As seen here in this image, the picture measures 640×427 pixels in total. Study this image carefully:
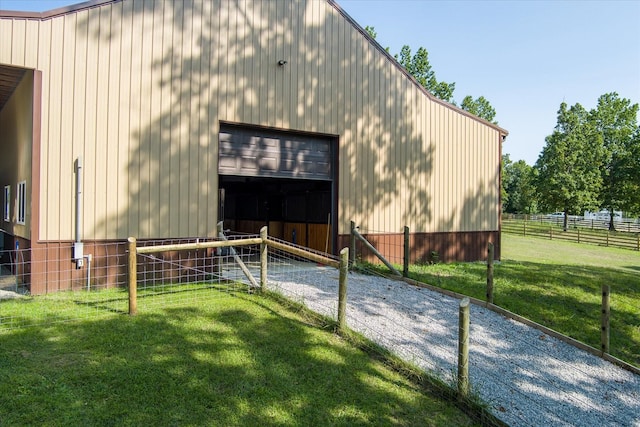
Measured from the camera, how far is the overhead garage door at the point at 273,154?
9.33m

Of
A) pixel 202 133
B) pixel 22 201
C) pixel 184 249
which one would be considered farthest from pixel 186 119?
pixel 22 201

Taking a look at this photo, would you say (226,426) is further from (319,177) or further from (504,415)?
(319,177)

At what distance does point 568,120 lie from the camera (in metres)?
39.0

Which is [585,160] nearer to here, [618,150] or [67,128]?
[618,150]

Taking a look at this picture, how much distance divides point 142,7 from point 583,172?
40.1 m

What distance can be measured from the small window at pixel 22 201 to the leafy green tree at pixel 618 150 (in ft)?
143

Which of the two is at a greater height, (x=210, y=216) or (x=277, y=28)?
(x=277, y=28)

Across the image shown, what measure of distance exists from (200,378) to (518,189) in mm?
70467

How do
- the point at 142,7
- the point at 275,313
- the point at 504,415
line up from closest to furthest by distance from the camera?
1. the point at 504,415
2. the point at 275,313
3. the point at 142,7

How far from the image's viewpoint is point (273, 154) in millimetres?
9922

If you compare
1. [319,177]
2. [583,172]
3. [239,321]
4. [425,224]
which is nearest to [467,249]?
[425,224]

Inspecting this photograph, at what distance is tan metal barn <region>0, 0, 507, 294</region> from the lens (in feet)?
24.8

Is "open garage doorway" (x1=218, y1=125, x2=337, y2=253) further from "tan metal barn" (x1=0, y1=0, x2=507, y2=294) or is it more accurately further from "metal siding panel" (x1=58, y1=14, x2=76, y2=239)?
"metal siding panel" (x1=58, y1=14, x2=76, y2=239)

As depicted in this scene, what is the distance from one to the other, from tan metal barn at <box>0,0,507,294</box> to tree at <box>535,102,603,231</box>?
28811 mm
